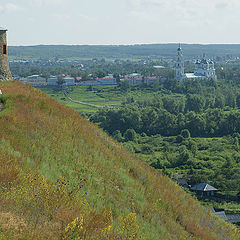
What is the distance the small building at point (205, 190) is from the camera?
3745 centimetres

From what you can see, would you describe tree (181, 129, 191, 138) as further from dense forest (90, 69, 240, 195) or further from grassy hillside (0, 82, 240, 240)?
grassy hillside (0, 82, 240, 240)

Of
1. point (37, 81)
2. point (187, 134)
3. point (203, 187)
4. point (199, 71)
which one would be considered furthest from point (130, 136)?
point (199, 71)

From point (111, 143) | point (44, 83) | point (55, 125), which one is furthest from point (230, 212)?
point (44, 83)

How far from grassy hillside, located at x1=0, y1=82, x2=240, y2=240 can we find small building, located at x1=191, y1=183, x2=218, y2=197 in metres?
22.6

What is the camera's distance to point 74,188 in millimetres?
10680

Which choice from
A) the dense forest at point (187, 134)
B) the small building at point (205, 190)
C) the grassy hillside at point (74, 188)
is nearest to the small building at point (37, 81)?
the dense forest at point (187, 134)

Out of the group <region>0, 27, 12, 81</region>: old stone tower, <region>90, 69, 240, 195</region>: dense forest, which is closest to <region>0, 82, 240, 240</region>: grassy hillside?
<region>0, 27, 12, 81</region>: old stone tower

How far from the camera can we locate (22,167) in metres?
10.6

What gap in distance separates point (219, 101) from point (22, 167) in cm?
8840

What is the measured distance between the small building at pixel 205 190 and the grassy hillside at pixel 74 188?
74.2 ft

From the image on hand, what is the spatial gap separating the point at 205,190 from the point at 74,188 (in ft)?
92.8

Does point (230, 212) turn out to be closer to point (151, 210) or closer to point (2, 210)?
point (151, 210)

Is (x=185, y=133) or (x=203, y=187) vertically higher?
(x=203, y=187)

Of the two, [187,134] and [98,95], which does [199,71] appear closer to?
[98,95]
